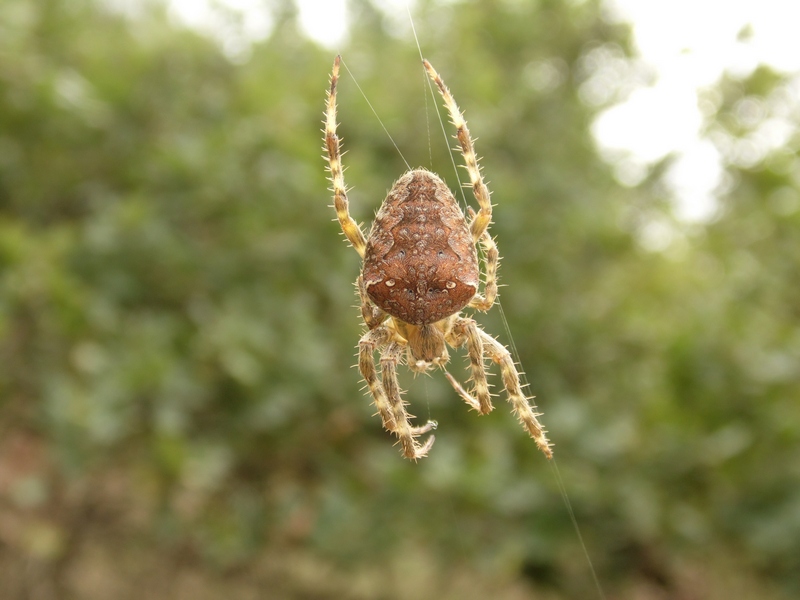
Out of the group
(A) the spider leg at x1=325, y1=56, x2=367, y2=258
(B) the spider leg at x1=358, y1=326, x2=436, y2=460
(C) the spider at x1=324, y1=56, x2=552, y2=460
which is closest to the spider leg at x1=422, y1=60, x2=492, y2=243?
(C) the spider at x1=324, y1=56, x2=552, y2=460

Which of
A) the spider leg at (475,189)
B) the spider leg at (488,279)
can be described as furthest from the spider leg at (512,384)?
the spider leg at (475,189)

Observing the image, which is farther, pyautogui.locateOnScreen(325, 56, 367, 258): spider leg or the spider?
pyautogui.locateOnScreen(325, 56, 367, 258): spider leg

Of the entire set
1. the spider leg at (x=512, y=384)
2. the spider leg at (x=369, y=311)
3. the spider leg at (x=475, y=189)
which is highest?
the spider leg at (x=475, y=189)

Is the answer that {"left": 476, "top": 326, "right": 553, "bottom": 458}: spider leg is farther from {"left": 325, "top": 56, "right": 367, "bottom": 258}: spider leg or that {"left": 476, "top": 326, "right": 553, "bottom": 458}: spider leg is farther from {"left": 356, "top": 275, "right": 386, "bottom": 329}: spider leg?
{"left": 325, "top": 56, "right": 367, "bottom": 258}: spider leg

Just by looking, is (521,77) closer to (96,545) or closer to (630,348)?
(630,348)

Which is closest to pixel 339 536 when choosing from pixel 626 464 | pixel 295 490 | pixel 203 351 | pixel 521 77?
pixel 295 490

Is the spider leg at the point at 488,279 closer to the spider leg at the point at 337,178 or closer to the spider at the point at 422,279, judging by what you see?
the spider at the point at 422,279
